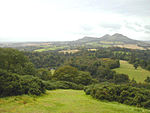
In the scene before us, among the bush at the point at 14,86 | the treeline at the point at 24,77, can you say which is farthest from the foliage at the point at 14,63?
the bush at the point at 14,86

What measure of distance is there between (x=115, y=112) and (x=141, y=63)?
290 feet

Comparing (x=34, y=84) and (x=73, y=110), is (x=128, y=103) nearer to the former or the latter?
(x=73, y=110)

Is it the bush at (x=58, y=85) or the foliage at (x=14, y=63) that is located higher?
the foliage at (x=14, y=63)

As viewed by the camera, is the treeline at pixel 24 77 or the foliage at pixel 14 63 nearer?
the treeline at pixel 24 77

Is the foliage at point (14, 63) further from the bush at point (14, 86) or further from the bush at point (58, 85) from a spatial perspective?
the bush at point (14, 86)

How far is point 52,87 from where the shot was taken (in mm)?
31812

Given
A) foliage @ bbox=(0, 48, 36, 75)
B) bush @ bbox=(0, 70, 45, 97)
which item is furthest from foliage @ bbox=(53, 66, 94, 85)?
bush @ bbox=(0, 70, 45, 97)

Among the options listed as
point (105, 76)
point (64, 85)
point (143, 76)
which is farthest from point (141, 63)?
point (64, 85)

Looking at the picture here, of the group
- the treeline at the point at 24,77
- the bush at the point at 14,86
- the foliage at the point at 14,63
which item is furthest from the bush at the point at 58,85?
the foliage at the point at 14,63

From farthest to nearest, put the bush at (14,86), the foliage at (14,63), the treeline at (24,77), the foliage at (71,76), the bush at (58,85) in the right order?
the foliage at (71,76), the foliage at (14,63), the bush at (58,85), the treeline at (24,77), the bush at (14,86)

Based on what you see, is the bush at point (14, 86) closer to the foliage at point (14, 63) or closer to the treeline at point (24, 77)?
the treeline at point (24, 77)

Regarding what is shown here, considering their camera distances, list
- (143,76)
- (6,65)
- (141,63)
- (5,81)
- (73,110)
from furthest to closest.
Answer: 1. (141,63)
2. (143,76)
3. (6,65)
4. (5,81)
5. (73,110)

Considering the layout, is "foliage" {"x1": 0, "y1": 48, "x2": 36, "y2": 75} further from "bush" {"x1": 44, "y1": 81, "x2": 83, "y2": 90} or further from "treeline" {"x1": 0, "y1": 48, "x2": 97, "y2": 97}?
"bush" {"x1": 44, "y1": 81, "x2": 83, "y2": 90}

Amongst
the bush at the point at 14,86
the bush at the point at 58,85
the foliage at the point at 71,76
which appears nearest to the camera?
the bush at the point at 14,86
